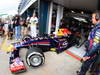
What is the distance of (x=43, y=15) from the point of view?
914cm

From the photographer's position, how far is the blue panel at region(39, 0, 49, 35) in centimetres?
894

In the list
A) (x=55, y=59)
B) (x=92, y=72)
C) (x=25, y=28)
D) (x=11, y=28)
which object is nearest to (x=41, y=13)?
(x=25, y=28)

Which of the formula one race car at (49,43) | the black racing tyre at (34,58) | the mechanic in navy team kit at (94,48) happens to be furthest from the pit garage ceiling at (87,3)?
the black racing tyre at (34,58)

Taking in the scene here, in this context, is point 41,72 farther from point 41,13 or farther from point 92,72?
point 41,13

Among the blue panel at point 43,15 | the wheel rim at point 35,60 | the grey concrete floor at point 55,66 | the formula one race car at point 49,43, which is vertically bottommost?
the grey concrete floor at point 55,66

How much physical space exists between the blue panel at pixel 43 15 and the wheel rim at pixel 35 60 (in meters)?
4.39

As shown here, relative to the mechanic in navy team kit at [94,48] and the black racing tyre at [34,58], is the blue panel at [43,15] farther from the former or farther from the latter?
the mechanic in navy team kit at [94,48]

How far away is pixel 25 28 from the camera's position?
9.92 metres

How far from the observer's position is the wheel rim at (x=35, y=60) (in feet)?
15.2

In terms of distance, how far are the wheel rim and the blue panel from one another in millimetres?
4389

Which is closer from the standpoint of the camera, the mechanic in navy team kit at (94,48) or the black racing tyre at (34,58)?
the mechanic in navy team kit at (94,48)

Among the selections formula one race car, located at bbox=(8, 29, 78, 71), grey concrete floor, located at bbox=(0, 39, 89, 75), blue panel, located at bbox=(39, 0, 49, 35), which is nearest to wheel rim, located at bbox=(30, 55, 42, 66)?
grey concrete floor, located at bbox=(0, 39, 89, 75)

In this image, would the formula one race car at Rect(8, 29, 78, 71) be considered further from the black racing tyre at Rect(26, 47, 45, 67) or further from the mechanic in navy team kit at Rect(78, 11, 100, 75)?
the mechanic in navy team kit at Rect(78, 11, 100, 75)

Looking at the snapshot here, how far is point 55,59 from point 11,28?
20.3ft
